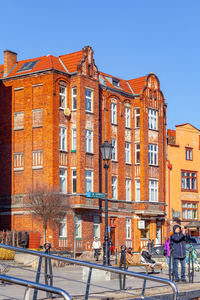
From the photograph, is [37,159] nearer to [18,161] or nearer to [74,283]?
[18,161]

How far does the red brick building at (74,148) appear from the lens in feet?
140

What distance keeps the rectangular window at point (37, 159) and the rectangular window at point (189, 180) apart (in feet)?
58.1

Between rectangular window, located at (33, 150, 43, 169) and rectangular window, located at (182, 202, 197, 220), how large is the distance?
1792 cm

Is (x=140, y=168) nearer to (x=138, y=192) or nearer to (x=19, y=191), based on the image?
(x=138, y=192)

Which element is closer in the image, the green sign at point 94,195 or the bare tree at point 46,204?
the bare tree at point 46,204

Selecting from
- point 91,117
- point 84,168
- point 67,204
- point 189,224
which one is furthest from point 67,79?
point 189,224

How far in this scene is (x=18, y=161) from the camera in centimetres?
4416

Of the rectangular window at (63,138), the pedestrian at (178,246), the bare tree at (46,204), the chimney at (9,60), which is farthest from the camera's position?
the chimney at (9,60)

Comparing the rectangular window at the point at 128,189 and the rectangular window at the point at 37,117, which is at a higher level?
the rectangular window at the point at 37,117

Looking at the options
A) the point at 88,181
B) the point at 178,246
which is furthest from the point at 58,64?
the point at 178,246

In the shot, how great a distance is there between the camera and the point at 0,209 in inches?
1751

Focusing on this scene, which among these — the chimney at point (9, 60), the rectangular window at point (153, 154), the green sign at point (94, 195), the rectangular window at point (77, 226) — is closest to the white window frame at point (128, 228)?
the rectangular window at point (153, 154)

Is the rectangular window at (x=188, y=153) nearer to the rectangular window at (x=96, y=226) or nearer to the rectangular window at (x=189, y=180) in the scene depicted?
the rectangular window at (x=189, y=180)

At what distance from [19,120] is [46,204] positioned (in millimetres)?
7854
